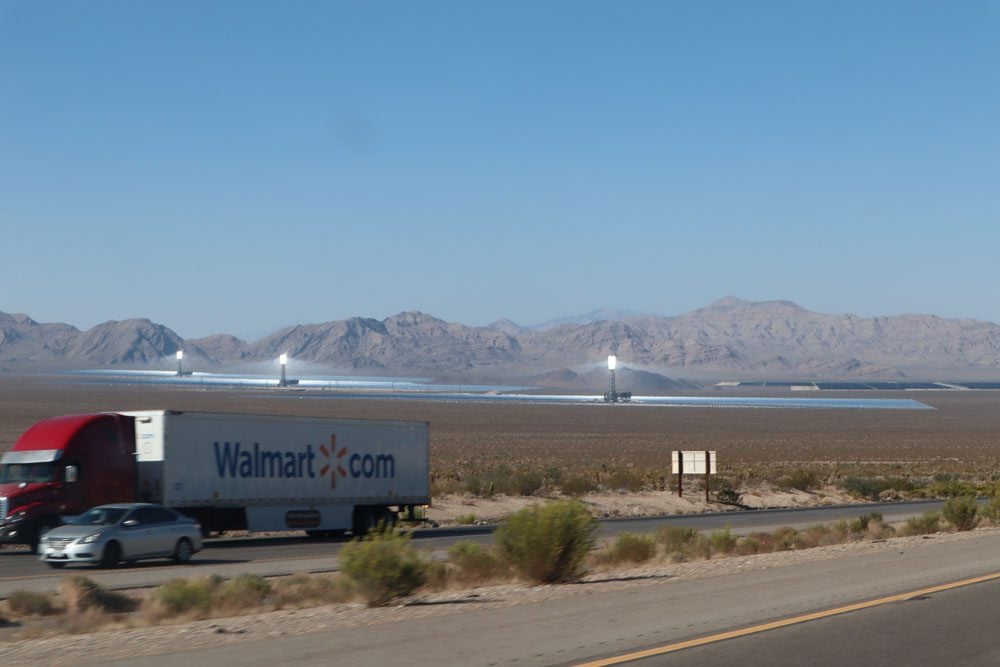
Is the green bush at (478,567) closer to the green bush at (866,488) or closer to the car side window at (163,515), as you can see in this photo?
the car side window at (163,515)

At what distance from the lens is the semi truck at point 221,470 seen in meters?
28.1

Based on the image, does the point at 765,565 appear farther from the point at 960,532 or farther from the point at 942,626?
the point at 960,532

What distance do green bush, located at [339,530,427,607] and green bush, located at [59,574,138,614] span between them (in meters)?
3.06

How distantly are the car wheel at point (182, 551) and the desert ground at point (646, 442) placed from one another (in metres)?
16.7

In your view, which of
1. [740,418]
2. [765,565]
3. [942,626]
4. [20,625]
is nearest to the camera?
[942,626]

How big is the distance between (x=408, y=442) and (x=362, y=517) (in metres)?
2.51

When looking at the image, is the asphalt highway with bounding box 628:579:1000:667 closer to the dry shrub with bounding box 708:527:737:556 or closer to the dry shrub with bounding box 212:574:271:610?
the dry shrub with bounding box 212:574:271:610

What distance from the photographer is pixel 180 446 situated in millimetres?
29750

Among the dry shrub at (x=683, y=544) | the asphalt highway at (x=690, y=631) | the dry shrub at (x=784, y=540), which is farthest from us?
the dry shrub at (x=784, y=540)

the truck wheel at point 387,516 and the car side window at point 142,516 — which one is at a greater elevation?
the car side window at point 142,516

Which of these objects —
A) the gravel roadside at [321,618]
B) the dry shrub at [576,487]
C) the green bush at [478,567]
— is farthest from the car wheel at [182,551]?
the dry shrub at [576,487]

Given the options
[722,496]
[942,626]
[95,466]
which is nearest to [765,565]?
[942,626]

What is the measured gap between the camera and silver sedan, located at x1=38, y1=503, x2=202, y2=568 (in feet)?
78.3

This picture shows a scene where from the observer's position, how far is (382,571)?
1720 cm
